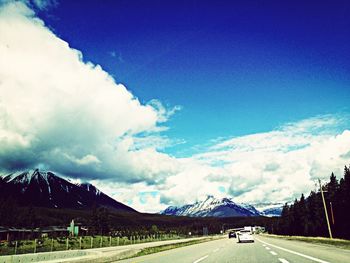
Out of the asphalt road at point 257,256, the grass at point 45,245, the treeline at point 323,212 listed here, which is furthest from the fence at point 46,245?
the treeline at point 323,212

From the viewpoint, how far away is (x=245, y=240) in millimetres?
41125

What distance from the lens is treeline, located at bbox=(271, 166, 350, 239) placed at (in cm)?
7256

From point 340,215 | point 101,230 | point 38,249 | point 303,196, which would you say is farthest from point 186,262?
point 101,230

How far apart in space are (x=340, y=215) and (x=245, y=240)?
4417 centimetres

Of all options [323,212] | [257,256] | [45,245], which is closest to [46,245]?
[45,245]

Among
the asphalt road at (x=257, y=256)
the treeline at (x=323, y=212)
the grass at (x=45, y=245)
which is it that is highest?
the treeline at (x=323, y=212)

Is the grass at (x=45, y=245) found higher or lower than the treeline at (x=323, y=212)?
lower

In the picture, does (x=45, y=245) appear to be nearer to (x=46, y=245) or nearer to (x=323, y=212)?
(x=46, y=245)

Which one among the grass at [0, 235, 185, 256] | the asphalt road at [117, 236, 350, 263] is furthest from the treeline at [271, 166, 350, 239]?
the asphalt road at [117, 236, 350, 263]

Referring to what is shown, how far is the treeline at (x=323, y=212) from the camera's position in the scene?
7256 centimetres

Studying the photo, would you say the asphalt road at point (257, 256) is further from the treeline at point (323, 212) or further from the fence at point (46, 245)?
the treeline at point (323, 212)

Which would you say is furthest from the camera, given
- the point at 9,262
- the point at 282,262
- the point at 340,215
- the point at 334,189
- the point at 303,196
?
the point at 303,196

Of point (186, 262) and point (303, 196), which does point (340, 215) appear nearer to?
point (303, 196)

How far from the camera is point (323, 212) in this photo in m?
87.9
